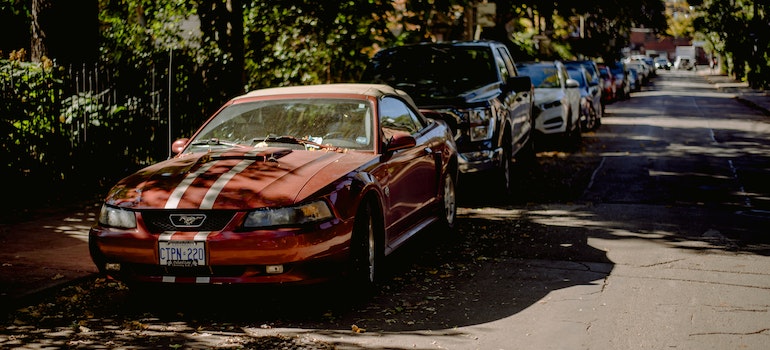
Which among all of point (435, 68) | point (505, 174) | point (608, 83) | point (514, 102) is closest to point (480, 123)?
point (505, 174)

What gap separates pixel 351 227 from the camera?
6422 millimetres

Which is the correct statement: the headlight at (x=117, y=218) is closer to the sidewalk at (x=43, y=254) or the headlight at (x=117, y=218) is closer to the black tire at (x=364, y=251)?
the sidewalk at (x=43, y=254)

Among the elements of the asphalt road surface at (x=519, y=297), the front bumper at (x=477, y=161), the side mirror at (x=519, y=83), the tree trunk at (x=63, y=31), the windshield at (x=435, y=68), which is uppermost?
the tree trunk at (x=63, y=31)

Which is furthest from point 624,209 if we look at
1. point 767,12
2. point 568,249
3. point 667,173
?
point 767,12

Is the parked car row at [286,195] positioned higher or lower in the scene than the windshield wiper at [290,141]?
lower

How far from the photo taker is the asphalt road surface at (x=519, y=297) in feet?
19.0

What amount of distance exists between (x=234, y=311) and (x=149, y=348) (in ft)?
3.25

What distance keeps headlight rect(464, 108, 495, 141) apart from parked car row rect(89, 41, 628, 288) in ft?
6.26

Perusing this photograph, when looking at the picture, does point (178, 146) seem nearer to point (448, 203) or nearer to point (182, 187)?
point (182, 187)

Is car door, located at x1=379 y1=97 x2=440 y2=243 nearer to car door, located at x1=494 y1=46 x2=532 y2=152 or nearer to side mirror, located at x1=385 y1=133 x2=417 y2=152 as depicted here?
side mirror, located at x1=385 y1=133 x2=417 y2=152

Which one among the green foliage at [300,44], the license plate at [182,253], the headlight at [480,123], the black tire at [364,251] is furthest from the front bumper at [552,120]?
the license plate at [182,253]

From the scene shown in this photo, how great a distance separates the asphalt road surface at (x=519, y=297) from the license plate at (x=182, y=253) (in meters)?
0.37

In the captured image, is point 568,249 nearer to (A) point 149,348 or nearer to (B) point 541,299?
(B) point 541,299

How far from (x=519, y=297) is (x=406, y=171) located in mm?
1595
